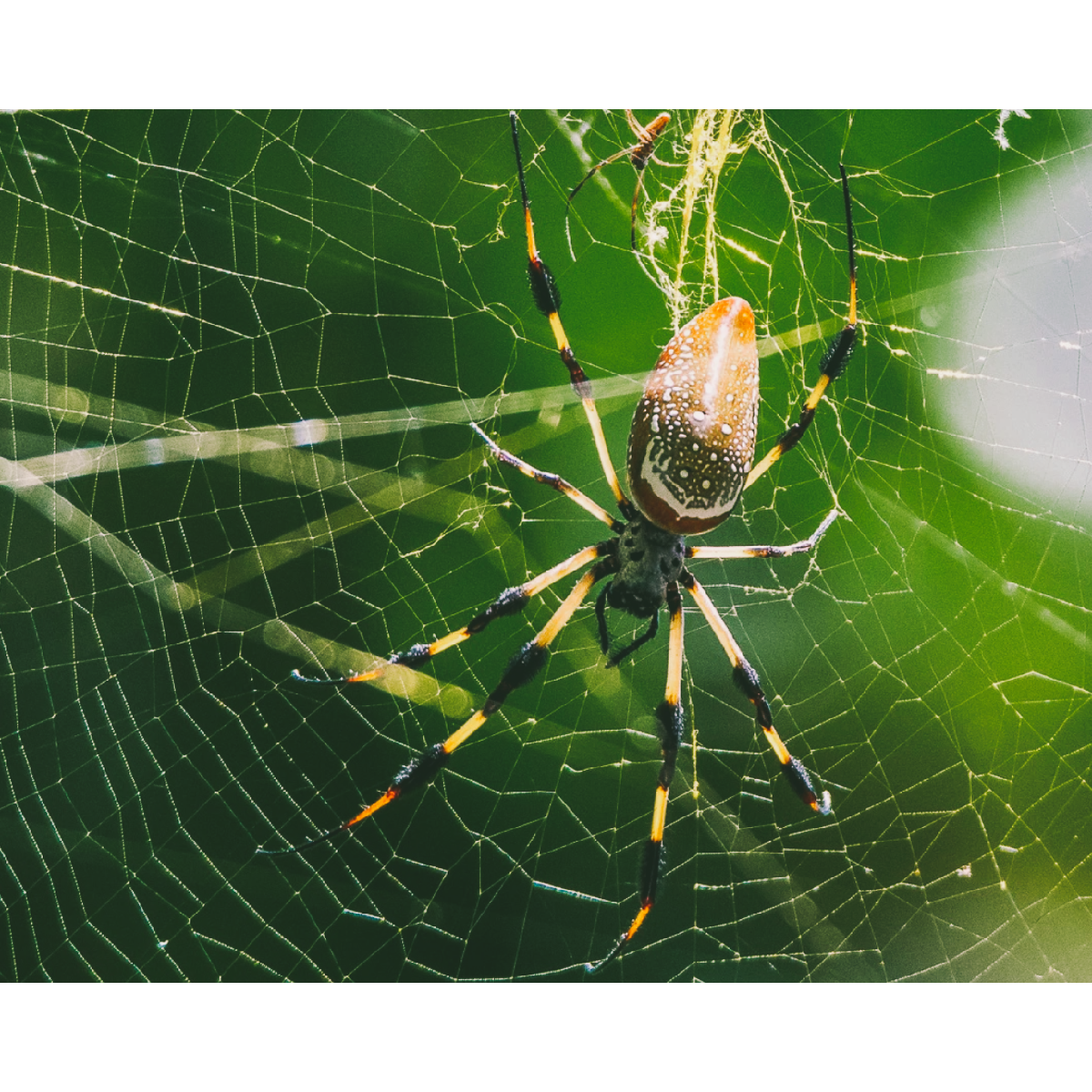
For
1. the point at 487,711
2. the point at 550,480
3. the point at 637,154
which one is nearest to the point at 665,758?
the point at 487,711

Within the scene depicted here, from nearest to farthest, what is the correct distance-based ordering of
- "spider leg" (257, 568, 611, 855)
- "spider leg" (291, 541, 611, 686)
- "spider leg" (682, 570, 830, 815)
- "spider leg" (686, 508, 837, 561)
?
"spider leg" (257, 568, 611, 855) → "spider leg" (291, 541, 611, 686) → "spider leg" (686, 508, 837, 561) → "spider leg" (682, 570, 830, 815)

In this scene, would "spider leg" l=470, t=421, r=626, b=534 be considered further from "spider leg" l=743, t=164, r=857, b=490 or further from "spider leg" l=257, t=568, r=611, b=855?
"spider leg" l=743, t=164, r=857, b=490

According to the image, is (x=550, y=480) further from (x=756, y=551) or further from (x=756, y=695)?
(x=756, y=695)

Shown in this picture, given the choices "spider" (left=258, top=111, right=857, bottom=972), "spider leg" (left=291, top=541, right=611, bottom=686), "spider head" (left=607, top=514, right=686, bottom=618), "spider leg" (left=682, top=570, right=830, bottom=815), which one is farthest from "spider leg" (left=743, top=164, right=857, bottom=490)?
"spider leg" (left=291, top=541, right=611, bottom=686)

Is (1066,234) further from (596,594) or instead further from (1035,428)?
(596,594)

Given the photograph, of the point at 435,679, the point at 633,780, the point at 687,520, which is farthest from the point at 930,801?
the point at 435,679

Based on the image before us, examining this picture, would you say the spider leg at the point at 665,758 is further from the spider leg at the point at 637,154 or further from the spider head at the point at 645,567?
the spider leg at the point at 637,154

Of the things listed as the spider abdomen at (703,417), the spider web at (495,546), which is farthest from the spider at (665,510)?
the spider web at (495,546)
